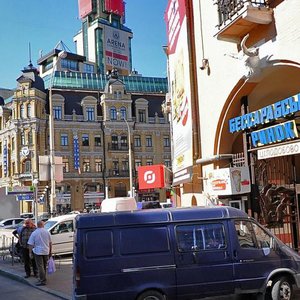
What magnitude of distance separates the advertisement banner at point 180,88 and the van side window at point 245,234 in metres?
8.09

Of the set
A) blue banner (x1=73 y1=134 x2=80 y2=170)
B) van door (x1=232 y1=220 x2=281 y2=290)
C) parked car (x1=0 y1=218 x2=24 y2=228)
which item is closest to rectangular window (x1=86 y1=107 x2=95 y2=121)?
blue banner (x1=73 y1=134 x2=80 y2=170)

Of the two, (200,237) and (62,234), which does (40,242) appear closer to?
(200,237)

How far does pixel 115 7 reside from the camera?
109500mm

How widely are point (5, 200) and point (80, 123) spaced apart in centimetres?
3185

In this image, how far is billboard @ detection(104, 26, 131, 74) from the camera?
4023 inches

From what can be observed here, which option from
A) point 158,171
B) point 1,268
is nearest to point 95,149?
point 158,171

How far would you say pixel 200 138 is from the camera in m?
17.2

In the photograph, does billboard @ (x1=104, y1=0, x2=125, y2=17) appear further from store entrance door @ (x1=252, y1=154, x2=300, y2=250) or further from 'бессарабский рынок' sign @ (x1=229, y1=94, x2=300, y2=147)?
store entrance door @ (x1=252, y1=154, x2=300, y2=250)

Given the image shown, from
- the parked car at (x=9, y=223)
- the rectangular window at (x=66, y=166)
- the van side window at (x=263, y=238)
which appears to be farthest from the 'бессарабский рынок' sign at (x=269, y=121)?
the rectangular window at (x=66, y=166)

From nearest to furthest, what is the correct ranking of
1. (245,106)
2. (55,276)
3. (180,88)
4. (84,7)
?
1. (245,106)
2. (55,276)
3. (180,88)
4. (84,7)

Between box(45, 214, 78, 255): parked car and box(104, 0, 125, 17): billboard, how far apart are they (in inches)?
3642

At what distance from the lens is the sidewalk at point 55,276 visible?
40.0 feet

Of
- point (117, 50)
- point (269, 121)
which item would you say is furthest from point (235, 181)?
point (117, 50)

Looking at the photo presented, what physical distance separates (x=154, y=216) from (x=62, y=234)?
41.5 ft
